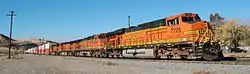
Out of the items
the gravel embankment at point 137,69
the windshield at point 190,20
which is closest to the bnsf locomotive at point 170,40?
the windshield at point 190,20

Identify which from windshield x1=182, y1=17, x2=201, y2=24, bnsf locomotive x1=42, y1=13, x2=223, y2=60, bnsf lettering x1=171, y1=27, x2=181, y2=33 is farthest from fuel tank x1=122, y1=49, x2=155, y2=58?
windshield x1=182, y1=17, x2=201, y2=24

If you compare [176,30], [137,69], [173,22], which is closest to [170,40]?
[176,30]

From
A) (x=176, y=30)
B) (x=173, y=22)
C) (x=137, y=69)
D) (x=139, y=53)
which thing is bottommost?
(x=137, y=69)

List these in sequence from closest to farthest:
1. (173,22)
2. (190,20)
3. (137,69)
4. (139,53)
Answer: (137,69) < (190,20) < (173,22) < (139,53)

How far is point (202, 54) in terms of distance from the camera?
15875 mm

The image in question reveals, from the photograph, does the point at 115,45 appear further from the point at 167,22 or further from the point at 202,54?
the point at 202,54

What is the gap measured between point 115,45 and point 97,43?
518cm

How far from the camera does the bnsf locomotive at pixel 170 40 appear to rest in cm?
1639

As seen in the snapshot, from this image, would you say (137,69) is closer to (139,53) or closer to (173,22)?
(173,22)

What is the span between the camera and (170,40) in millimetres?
18422

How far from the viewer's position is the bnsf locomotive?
53.8ft

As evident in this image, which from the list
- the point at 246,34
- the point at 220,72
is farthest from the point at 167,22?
the point at 246,34

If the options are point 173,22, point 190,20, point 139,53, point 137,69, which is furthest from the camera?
point 139,53

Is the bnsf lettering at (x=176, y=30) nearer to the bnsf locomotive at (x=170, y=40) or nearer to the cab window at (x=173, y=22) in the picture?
the bnsf locomotive at (x=170, y=40)
